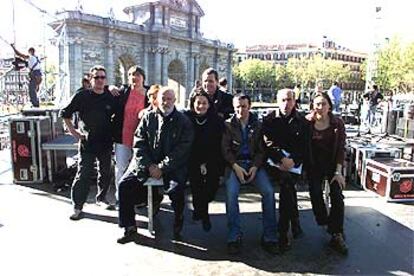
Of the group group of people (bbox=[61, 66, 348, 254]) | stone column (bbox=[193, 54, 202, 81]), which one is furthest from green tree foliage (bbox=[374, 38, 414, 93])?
group of people (bbox=[61, 66, 348, 254])

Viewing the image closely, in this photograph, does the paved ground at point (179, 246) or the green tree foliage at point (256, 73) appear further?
the green tree foliage at point (256, 73)

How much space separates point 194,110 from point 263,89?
279 feet

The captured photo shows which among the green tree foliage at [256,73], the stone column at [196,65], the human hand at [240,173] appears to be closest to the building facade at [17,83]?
the human hand at [240,173]

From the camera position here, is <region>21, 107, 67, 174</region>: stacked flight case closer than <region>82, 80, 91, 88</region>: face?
No

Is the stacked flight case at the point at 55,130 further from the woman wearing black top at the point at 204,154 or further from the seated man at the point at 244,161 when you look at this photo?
the seated man at the point at 244,161

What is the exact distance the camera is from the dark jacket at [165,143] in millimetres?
4077

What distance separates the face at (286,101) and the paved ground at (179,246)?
4.71ft

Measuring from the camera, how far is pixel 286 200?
4.06m

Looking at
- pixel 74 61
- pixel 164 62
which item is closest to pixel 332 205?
pixel 74 61

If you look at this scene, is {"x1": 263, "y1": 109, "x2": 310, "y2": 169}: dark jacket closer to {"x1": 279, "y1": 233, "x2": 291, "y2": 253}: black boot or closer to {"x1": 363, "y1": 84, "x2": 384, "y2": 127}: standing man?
{"x1": 279, "y1": 233, "x2": 291, "y2": 253}: black boot

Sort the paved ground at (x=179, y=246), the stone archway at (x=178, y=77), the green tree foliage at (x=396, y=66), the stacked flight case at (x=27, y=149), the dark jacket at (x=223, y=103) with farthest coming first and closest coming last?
1. the stone archway at (x=178, y=77)
2. the green tree foliage at (x=396, y=66)
3. the stacked flight case at (x=27, y=149)
4. the dark jacket at (x=223, y=103)
5. the paved ground at (x=179, y=246)

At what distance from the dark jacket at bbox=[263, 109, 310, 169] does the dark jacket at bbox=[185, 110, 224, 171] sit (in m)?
0.52

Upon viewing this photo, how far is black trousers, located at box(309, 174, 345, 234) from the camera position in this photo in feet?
13.2

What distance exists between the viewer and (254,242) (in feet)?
13.4
